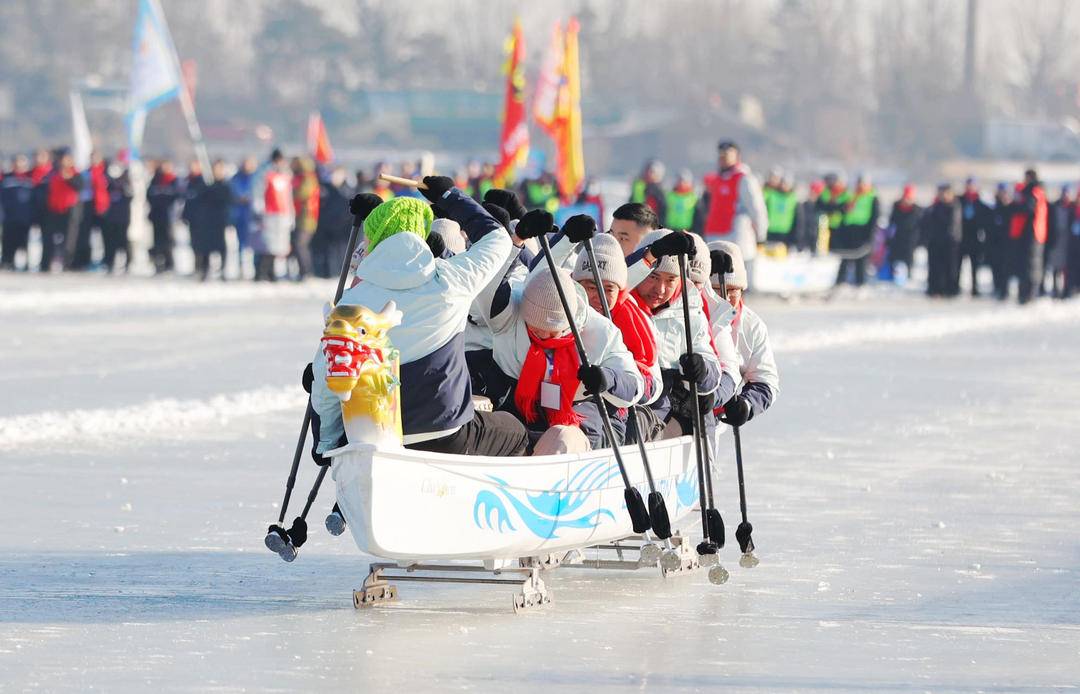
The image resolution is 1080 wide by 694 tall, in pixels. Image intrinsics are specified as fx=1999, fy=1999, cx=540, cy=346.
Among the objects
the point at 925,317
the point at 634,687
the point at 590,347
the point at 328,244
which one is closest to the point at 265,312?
the point at 328,244

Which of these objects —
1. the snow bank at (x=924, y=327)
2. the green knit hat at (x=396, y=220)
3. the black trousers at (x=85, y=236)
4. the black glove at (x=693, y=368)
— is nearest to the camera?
the green knit hat at (x=396, y=220)

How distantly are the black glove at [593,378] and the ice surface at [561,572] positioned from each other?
0.63m

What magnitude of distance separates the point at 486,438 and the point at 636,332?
0.73m

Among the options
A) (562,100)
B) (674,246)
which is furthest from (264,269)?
(674,246)

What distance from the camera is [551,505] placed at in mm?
5535

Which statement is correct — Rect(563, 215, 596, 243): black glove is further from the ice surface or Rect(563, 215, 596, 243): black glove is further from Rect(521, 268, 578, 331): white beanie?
the ice surface

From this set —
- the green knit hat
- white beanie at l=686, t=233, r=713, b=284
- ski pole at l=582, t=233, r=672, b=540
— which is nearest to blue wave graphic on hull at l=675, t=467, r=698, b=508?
ski pole at l=582, t=233, r=672, b=540

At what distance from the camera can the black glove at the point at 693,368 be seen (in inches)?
232

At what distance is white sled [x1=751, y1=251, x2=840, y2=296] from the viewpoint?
19.7 meters

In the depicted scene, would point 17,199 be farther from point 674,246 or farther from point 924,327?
point 674,246

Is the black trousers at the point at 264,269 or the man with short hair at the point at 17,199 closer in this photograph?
the black trousers at the point at 264,269

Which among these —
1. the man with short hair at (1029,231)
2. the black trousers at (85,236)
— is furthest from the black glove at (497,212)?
the black trousers at (85,236)

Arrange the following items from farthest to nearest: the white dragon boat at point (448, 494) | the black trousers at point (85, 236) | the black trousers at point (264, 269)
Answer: the black trousers at point (85, 236)
the black trousers at point (264, 269)
the white dragon boat at point (448, 494)

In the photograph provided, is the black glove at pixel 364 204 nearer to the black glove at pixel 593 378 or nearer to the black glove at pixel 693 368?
the black glove at pixel 593 378
